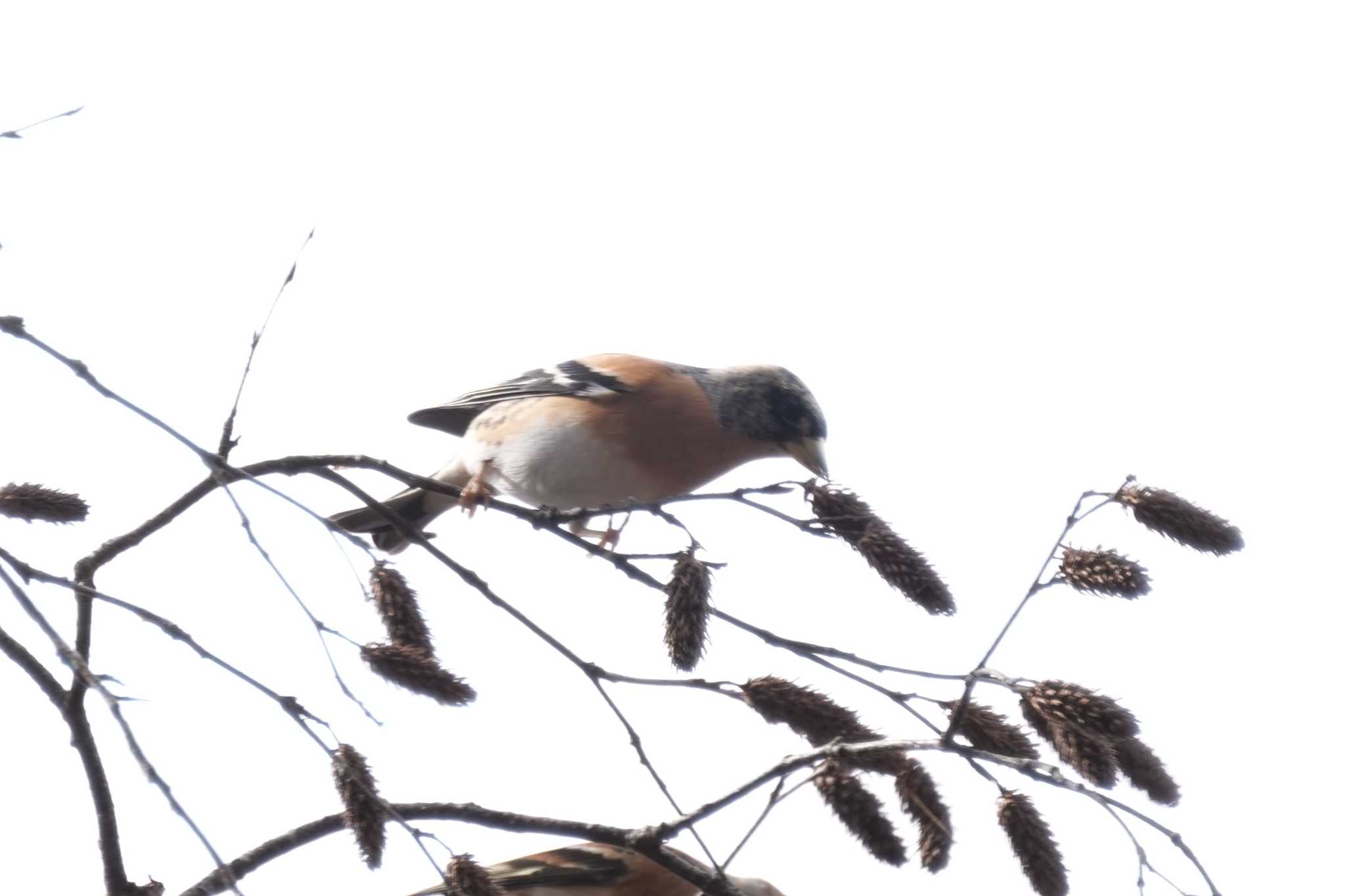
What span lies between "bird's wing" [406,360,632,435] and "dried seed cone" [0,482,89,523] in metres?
3.02

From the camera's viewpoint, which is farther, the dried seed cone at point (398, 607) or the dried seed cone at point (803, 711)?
the dried seed cone at point (398, 607)

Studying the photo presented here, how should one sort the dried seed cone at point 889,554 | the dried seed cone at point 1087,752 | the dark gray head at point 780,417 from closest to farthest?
the dried seed cone at point 1087,752 → the dried seed cone at point 889,554 → the dark gray head at point 780,417

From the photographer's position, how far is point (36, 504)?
11.3ft

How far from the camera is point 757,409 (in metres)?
6.24

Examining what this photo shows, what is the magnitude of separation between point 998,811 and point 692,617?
2.68 feet

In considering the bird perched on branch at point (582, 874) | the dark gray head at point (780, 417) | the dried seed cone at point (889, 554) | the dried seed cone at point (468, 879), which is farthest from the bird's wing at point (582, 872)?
the dried seed cone at point (468, 879)

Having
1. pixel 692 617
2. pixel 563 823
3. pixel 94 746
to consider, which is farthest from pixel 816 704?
pixel 94 746

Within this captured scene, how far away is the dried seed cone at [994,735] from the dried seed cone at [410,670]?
→ 114 centimetres

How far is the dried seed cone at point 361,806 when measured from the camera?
8.81 ft

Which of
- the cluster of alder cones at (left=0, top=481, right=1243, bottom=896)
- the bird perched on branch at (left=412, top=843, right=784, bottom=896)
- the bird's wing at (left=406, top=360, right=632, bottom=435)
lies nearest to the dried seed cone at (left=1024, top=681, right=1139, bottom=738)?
the cluster of alder cones at (left=0, top=481, right=1243, bottom=896)

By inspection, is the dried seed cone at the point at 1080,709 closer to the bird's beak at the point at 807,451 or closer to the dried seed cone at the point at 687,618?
the dried seed cone at the point at 687,618

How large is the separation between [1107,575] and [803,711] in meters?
0.74

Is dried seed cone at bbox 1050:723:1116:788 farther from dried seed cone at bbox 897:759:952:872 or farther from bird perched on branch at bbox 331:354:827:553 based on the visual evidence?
bird perched on branch at bbox 331:354:827:553

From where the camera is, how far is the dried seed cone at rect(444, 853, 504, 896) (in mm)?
2721
